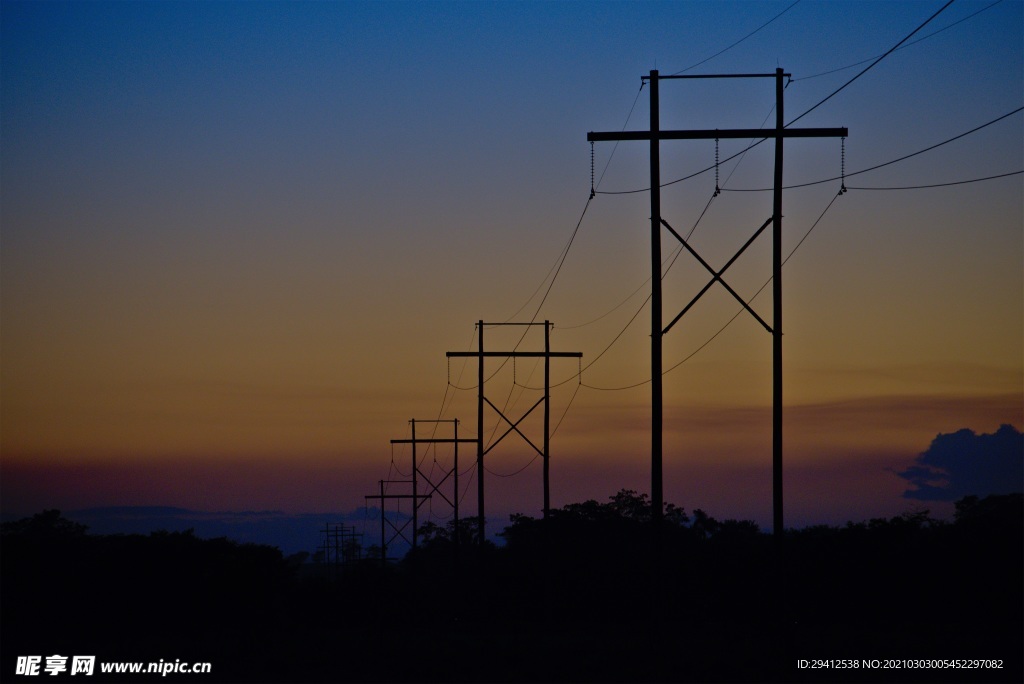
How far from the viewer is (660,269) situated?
2408cm

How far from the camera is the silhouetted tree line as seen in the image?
2717 cm

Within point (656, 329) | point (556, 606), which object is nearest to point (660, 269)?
point (656, 329)

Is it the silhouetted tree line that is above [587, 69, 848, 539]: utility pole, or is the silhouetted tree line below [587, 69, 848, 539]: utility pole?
below

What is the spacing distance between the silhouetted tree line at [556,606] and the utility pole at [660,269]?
1.41m

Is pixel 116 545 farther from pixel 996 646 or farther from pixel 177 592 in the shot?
pixel 996 646

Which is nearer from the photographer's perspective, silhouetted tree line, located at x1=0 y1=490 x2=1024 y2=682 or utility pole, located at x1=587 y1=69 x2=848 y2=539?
utility pole, located at x1=587 y1=69 x2=848 y2=539

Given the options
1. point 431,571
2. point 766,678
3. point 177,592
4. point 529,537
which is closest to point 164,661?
point 766,678

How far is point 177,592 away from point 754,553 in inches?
1022

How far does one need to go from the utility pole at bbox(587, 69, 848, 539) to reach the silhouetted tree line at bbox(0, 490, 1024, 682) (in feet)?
4.62

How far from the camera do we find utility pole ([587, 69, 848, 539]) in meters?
24.1

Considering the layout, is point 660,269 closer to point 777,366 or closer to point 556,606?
point 777,366

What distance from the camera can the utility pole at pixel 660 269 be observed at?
24094mm

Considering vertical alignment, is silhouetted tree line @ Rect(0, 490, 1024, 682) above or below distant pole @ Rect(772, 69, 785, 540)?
below

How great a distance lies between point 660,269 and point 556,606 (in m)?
27.3
